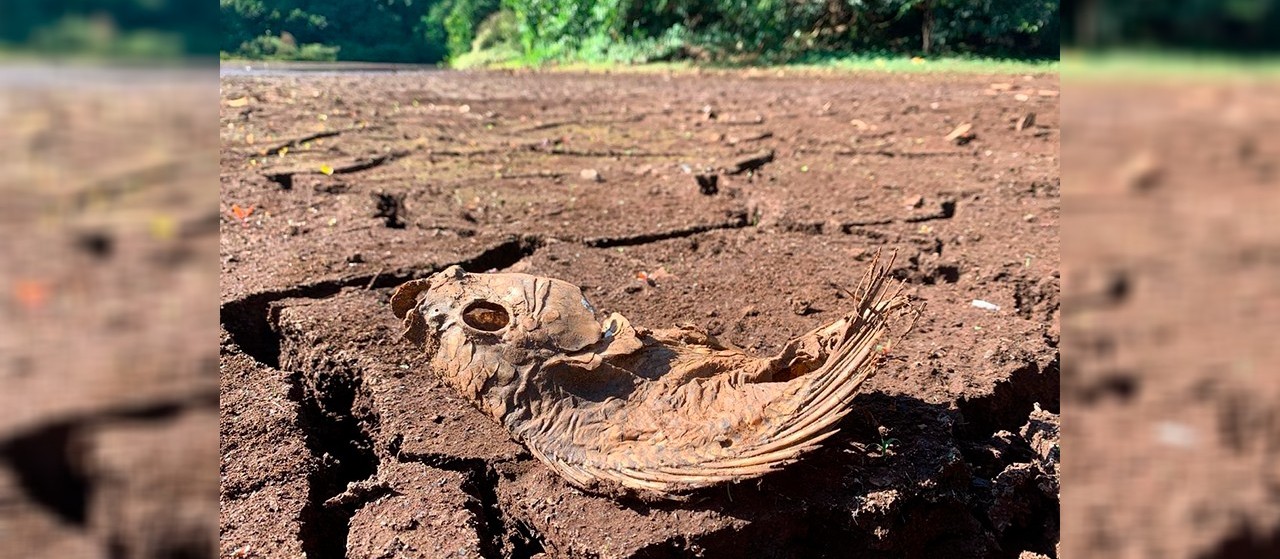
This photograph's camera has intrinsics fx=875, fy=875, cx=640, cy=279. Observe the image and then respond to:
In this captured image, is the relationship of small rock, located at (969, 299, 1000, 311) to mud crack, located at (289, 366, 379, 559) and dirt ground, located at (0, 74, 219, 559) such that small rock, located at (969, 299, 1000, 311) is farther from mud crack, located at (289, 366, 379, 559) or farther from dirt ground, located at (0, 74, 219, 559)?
dirt ground, located at (0, 74, 219, 559)

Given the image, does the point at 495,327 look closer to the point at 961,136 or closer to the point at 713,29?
the point at 961,136

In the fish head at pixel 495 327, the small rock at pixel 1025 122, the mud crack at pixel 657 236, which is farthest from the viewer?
the small rock at pixel 1025 122

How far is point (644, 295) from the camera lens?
2.89 m

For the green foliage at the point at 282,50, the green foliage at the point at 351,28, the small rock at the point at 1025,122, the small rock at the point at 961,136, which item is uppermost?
the green foliage at the point at 351,28

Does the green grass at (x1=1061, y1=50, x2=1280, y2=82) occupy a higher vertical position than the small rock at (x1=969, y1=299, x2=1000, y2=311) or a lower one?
higher

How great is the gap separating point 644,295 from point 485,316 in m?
0.97

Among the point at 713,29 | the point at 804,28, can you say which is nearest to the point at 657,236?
the point at 804,28

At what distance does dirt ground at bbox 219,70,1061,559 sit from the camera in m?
1.75

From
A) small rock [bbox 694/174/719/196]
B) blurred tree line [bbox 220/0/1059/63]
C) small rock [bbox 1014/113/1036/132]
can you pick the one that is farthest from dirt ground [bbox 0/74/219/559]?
blurred tree line [bbox 220/0/1059/63]

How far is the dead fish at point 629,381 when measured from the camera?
161 cm

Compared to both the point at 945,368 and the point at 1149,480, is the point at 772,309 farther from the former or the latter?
the point at 1149,480

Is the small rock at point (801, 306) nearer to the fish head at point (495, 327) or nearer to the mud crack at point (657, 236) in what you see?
the mud crack at point (657, 236)

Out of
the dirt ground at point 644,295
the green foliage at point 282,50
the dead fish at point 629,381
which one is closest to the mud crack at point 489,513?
the dirt ground at point 644,295

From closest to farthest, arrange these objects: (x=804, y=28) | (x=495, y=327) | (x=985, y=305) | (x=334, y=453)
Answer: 1. (x=495, y=327)
2. (x=334, y=453)
3. (x=985, y=305)
4. (x=804, y=28)
